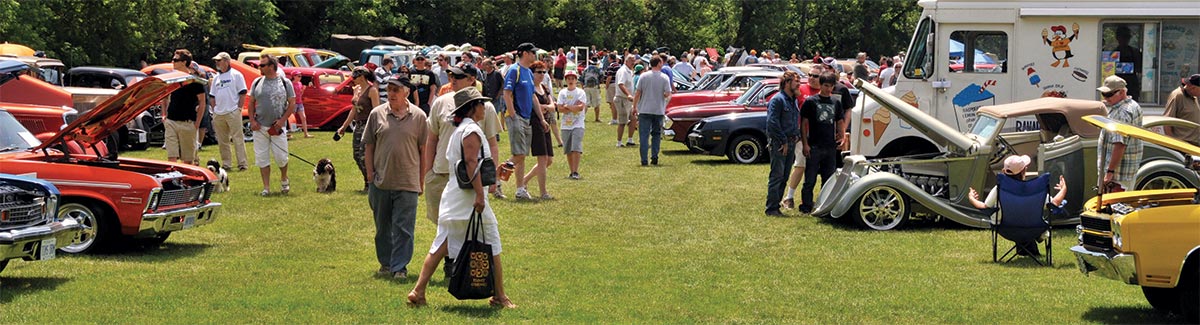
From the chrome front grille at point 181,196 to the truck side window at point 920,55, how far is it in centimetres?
821

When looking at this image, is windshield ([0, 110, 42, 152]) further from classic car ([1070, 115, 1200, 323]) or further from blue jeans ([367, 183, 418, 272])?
classic car ([1070, 115, 1200, 323])

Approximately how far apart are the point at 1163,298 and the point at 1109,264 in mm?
690

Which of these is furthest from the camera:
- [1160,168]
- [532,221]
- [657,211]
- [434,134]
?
[657,211]

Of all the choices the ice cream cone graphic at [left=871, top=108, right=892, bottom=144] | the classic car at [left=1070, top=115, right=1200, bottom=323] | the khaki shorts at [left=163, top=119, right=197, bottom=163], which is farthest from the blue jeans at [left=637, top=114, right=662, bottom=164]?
the classic car at [left=1070, top=115, right=1200, bottom=323]

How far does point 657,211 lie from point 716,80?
46.9ft

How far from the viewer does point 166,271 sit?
10008 millimetres

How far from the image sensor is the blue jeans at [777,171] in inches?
539

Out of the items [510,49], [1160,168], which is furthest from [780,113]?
[510,49]

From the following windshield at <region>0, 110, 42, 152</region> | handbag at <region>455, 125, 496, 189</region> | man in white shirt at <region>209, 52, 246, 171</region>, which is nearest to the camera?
handbag at <region>455, 125, 496, 189</region>

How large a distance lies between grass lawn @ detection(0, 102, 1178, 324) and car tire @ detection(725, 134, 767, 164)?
565 centimetres

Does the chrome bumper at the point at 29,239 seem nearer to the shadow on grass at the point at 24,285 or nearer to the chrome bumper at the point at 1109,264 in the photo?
the shadow on grass at the point at 24,285

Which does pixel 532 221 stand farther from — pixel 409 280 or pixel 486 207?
pixel 486 207

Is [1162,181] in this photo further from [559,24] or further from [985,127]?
[559,24]

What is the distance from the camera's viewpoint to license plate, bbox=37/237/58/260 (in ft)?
29.5
